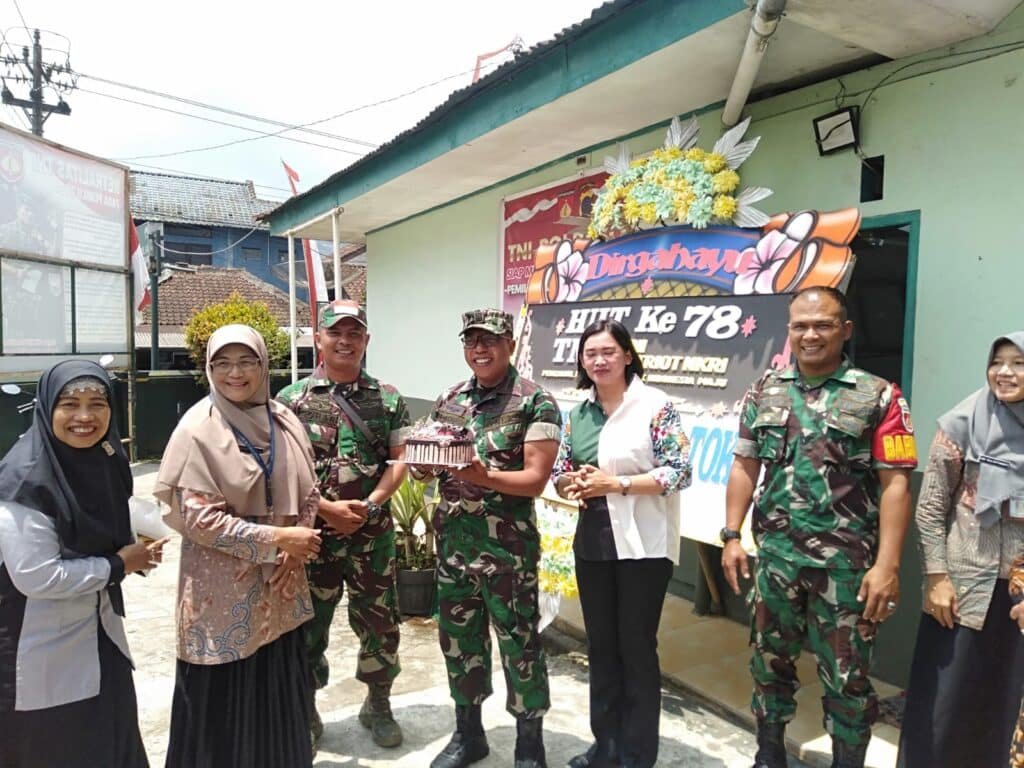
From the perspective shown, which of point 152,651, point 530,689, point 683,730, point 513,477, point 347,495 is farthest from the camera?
point 152,651

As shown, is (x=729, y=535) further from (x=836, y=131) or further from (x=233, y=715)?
(x=836, y=131)

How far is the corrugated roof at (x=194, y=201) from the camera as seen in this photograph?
91.1 feet

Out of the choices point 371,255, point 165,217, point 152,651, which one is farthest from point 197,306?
point 152,651

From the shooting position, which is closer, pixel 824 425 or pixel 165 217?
pixel 824 425

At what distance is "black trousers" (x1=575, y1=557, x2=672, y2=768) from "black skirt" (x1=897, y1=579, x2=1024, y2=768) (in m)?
0.84

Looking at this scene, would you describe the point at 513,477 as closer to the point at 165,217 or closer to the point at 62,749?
the point at 62,749

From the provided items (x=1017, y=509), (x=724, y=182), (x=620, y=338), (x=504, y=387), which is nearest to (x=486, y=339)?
(x=504, y=387)

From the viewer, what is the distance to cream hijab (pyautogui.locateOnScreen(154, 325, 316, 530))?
2.09 meters

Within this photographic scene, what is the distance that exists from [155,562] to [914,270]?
3.33m

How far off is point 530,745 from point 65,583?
171cm

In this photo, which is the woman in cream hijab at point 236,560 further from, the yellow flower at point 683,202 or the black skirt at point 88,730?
the yellow flower at point 683,202

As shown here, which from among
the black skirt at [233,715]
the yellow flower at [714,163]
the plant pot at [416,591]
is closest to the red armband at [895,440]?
the yellow flower at [714,163]

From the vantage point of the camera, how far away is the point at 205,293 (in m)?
21.0

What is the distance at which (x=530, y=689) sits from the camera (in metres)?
2.65
